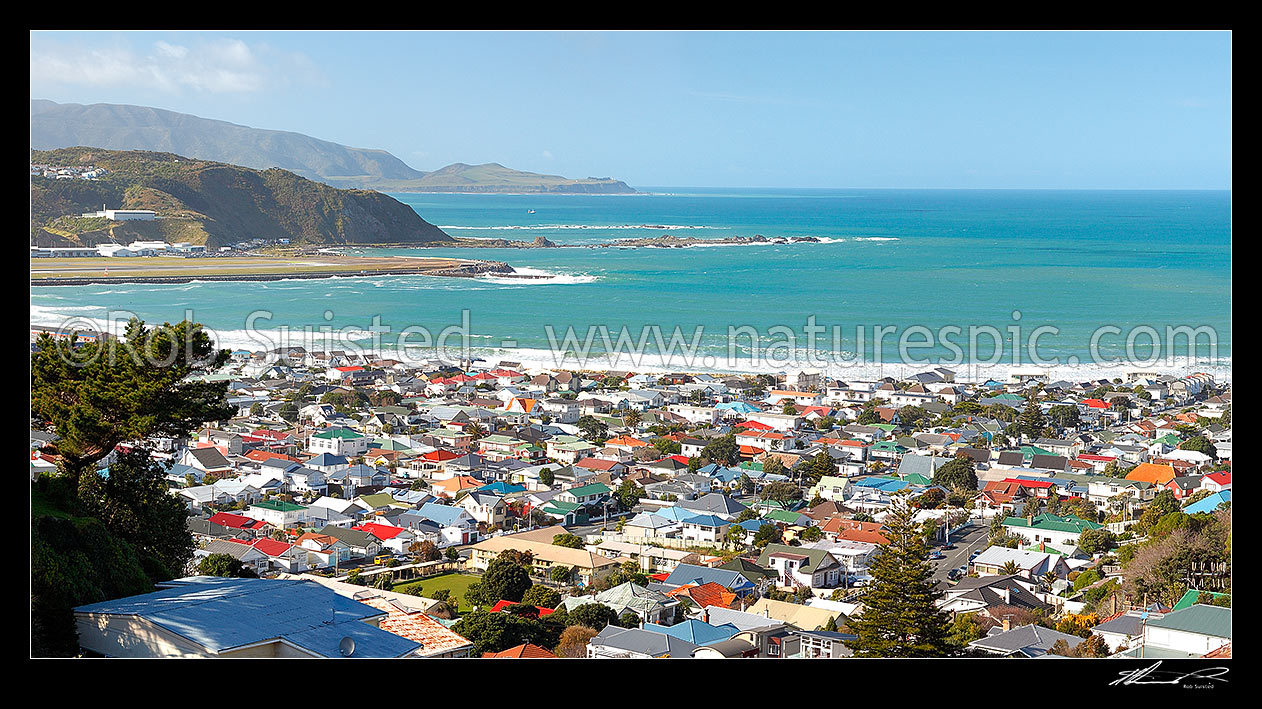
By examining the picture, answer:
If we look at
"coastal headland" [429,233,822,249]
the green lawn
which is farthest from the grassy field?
the green lawn

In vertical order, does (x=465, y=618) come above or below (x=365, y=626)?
below

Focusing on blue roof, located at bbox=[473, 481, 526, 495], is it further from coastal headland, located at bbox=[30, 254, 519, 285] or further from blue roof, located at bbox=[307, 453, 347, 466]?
coastal headland, located at bbox=[30, 254, 519, 285]

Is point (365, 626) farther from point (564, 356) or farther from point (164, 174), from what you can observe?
point (164, 174)

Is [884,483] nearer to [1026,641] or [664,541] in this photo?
[664,541]
